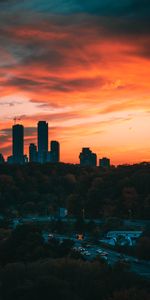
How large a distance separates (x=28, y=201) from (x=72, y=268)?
60.8m

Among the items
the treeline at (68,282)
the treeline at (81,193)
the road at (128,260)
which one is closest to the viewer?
the treeline at (68,282)

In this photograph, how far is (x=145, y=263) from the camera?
43.4 metres

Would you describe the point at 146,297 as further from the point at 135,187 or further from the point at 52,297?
the point at 135,187

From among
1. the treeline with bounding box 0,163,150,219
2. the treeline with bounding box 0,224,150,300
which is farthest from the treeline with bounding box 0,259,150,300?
the treeline with bounding box 0,163,150,219

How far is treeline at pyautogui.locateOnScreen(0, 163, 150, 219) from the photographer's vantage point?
76.0 meters

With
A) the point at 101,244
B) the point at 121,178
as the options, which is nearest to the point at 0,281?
the point at 101,244

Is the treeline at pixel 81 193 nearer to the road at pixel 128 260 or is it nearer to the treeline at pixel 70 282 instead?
the road at pixel 128 260

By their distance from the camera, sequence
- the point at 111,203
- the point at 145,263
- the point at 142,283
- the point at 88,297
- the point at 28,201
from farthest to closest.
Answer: the point at 28,201, the point at 111,203, the point at 145,263, the point at 142,283, the point at 88,297

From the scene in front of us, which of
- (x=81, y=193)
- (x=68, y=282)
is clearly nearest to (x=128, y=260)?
(x=68, y=282)

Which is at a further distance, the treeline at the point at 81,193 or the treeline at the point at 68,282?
the treeline at the point at 81,193

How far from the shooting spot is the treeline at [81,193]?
76000 mm

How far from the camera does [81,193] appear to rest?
88125 mm

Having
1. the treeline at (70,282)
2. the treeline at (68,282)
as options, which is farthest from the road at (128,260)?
the treeline at (68,282)

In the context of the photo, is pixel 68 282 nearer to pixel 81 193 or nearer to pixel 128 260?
pixel 128 260
